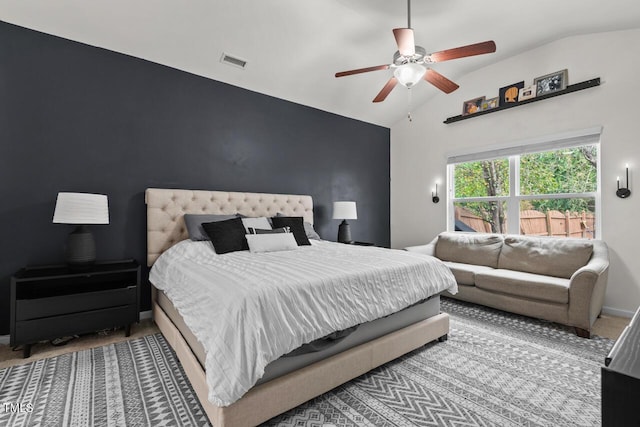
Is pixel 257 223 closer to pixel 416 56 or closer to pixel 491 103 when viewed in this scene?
pixel 416 56

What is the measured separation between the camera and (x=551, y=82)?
145 inches

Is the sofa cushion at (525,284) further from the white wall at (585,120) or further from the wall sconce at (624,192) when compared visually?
the wall sconce at (624,192)

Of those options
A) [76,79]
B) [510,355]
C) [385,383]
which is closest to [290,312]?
[385,383]

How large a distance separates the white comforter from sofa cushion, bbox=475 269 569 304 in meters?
1.01

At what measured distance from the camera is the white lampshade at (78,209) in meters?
2.40

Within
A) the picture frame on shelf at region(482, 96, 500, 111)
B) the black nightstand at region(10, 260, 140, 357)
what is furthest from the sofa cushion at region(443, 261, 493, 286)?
the black nightstand at region(10, 260, 140, 357)

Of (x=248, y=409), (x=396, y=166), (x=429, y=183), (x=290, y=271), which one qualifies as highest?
(x=396, y=166)

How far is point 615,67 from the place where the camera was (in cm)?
326

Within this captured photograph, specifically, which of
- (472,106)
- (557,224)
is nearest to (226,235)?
(472,106)

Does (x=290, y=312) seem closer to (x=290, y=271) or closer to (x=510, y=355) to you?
(x=290, y=271)

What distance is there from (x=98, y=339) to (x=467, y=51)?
3982 millimetres

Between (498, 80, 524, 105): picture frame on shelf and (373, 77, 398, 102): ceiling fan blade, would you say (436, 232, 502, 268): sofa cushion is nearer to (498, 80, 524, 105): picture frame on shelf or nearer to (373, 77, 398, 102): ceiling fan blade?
(498, 80, 524, 105): picture frame on shelf

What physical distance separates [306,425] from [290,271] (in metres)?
0.84

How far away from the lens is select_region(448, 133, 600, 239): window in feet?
11.8
